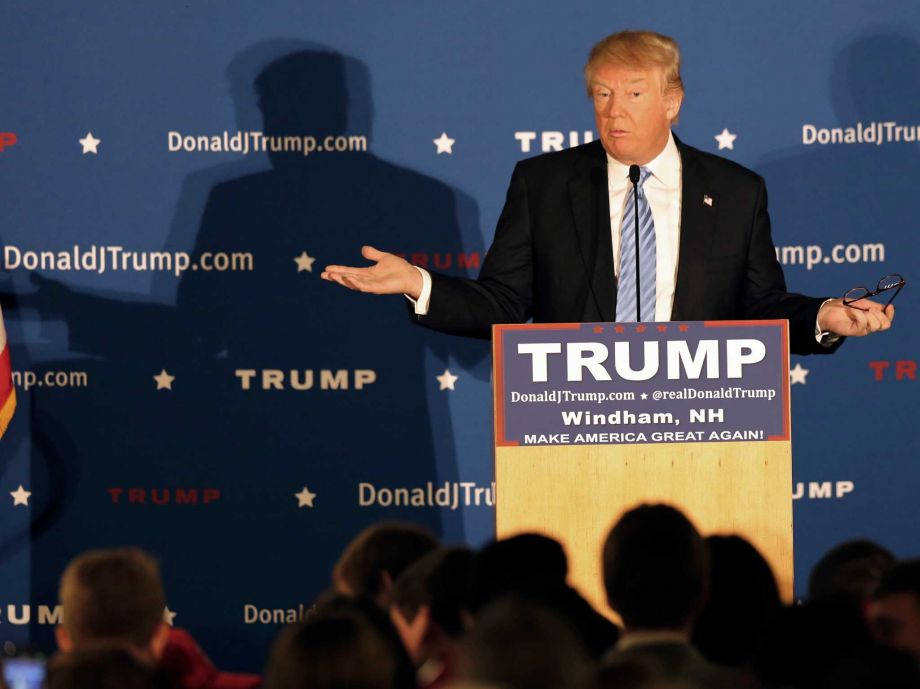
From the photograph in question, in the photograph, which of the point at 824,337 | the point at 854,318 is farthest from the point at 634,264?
the point at 854,318

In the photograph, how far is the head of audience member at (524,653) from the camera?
2.39m

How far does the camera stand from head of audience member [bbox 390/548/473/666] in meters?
3.48

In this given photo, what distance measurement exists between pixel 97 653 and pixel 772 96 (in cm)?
454

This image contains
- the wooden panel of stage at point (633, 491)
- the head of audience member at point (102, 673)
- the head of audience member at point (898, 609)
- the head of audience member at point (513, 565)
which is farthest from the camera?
the wooden panel of stage at point (633, 491)

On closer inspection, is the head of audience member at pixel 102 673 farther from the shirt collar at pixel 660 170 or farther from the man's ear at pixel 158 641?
the shirt collar at pixel 660 170

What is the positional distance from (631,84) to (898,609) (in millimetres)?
2238

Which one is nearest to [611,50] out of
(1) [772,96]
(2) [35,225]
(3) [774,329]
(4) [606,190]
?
(4) [606,190]

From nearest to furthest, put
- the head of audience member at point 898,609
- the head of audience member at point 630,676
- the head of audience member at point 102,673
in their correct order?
the head of audience member at point 630,676
the head of audience member at point 102,673
the head of audience member at point 898,609

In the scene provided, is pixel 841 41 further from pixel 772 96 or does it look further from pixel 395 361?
pixel 395 361

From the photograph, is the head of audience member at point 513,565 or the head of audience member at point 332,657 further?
the head of audience member at point 513,565

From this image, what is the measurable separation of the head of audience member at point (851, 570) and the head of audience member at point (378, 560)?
0.93 meters

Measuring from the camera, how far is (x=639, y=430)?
13.9 ft

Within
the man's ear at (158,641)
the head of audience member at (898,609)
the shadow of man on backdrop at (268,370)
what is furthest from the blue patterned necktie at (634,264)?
the man's ear at (158,641)

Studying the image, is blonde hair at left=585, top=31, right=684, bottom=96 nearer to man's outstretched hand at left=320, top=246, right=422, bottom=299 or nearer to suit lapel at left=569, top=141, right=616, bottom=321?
suit lapel at left=569, top=141, right=616, bottom=321
